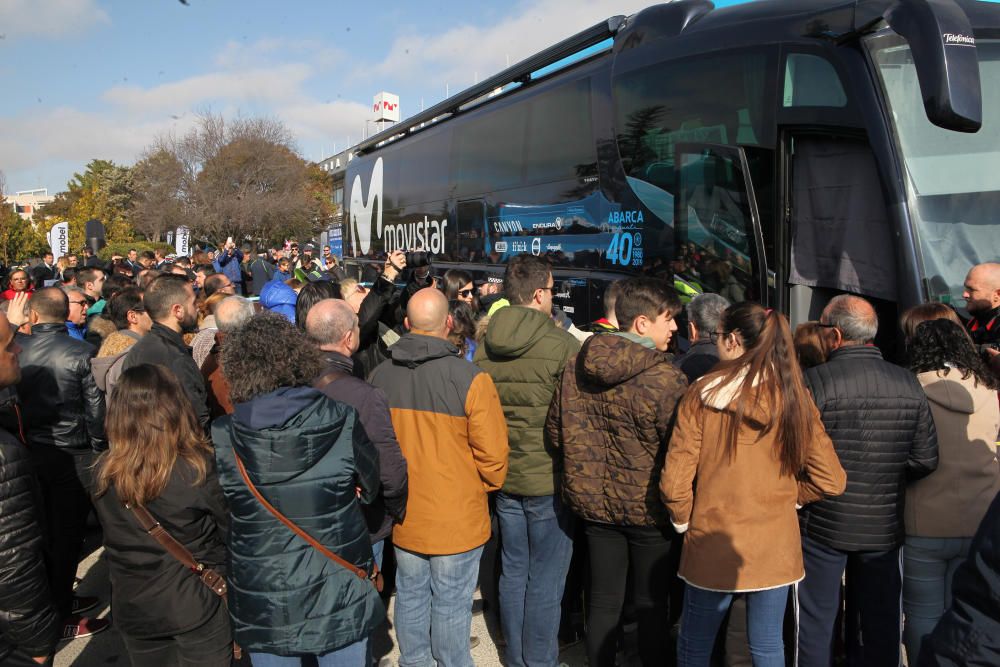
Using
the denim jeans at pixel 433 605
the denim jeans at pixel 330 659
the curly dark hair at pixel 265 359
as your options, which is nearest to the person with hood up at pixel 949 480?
the denim jeans at pixel 433 605

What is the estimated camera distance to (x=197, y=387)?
4.10 meters

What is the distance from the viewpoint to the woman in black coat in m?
2.67

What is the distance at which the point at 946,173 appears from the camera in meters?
4.48

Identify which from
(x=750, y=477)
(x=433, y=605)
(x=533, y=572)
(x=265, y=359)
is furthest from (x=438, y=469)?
(x=750, y=477)

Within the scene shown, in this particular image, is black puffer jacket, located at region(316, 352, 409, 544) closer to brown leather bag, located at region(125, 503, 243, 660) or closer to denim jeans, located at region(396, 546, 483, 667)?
denim jeans, located at region(396, 546, 483, 667)

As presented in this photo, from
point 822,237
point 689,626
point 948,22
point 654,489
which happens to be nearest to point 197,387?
point 654,489

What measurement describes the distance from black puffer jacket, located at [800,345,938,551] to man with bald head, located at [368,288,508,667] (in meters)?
1.51

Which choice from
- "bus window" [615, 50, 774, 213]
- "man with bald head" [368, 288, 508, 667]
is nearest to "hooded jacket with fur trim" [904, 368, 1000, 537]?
"man with bald head" [368, 288, 508, 667]

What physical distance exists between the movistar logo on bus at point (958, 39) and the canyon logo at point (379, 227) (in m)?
7.57

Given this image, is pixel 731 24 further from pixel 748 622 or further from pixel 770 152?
pixel 748 622

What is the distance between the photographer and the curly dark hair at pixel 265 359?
→ 2.51 meters

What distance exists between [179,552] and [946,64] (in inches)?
178

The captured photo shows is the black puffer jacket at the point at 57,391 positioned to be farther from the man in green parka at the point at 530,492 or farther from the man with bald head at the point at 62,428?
the man in green parka at the point at 530,492

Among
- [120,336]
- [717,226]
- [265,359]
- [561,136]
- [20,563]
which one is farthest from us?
[561,136]
